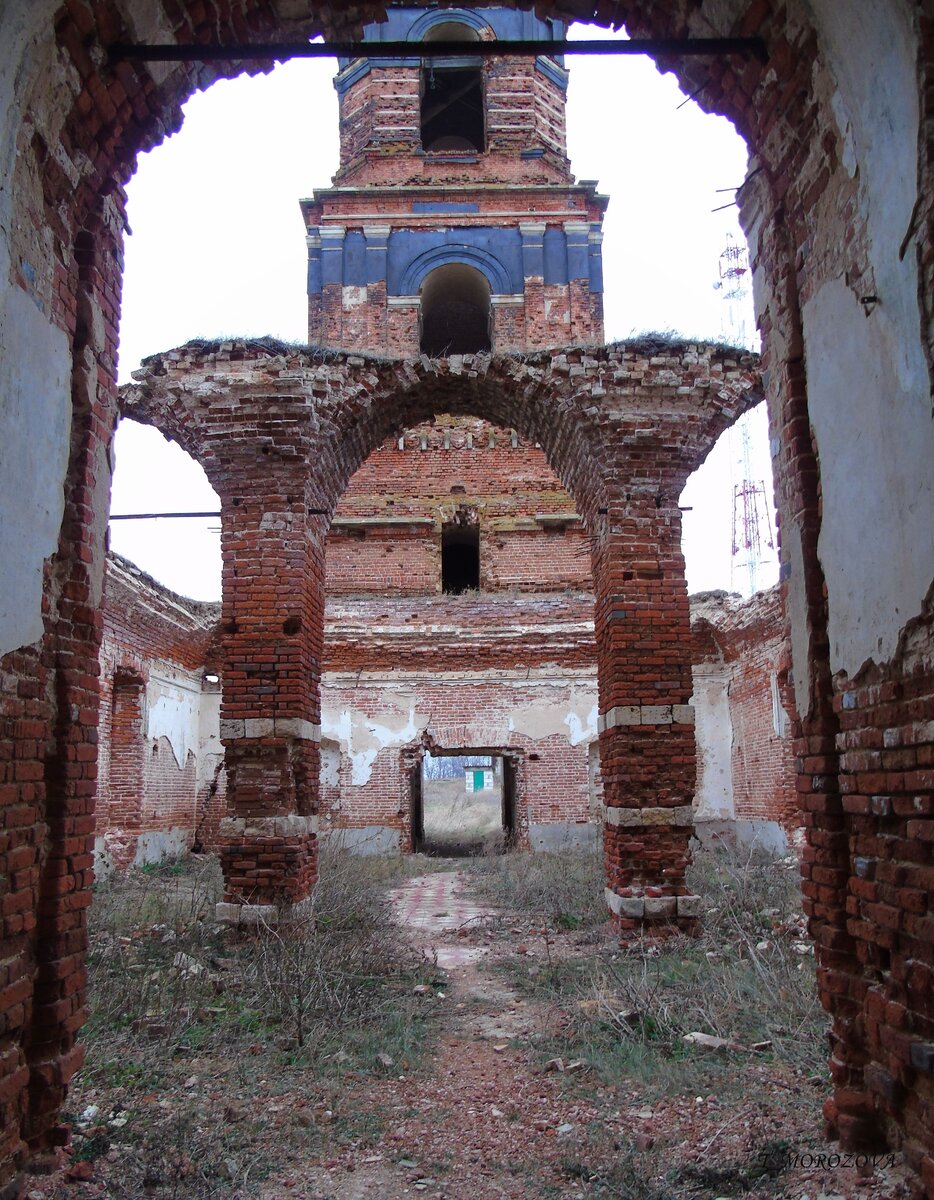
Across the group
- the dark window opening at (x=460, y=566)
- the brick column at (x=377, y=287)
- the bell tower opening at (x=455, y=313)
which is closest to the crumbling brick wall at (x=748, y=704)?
the dark window opening at (x=460, y=566)

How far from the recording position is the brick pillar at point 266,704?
868 centimetres

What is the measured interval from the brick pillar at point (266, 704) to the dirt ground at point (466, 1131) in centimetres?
328

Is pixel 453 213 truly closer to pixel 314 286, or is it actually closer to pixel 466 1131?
pixel 314 286

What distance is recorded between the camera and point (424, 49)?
13.2 ft

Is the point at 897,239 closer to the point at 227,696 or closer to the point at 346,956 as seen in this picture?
the point at 346,956

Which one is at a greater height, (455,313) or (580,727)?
(455,313)

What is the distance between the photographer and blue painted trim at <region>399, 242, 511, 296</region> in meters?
22.1

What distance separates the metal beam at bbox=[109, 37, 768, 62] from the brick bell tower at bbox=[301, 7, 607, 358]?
1721cm

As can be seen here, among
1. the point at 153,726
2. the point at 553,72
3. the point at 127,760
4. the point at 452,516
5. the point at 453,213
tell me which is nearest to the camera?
the point at 127,760

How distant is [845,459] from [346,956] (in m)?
5.27

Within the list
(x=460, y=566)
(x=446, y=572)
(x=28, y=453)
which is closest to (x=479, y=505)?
(x=460, y=566)

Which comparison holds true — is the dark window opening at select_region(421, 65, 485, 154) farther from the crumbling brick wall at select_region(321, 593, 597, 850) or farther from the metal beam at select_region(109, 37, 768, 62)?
the metal beam at select_region(109, 37, 768, 62)

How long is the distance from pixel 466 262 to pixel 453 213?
4.47ft

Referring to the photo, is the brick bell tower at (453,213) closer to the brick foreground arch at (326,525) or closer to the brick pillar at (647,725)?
the brick foreground arch at (326,525)
